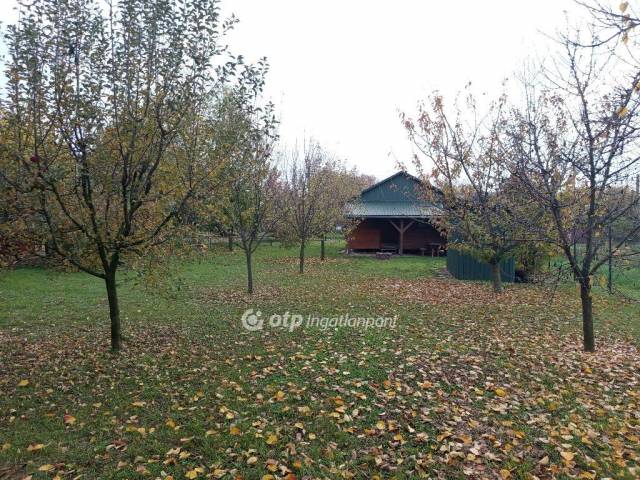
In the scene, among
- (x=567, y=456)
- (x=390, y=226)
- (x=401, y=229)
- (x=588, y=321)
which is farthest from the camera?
(x=390, y=226)

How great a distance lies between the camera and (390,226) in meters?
25.4

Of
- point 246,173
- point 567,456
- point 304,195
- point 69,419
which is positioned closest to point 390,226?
point 304,195

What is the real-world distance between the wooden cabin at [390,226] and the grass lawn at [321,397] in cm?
1551

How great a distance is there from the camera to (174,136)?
5.24 meters

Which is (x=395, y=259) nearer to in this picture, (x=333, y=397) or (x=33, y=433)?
(x=333, y=397)

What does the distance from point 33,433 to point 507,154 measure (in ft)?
25.1

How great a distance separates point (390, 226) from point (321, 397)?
21778 mm

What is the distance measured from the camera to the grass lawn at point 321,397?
3.15m

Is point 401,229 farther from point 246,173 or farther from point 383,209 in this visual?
point 246,173

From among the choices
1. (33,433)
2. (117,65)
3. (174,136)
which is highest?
(117,65)

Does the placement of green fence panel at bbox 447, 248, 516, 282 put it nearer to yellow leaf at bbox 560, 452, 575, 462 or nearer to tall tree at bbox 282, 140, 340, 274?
tall tree at bbox 282, 140, 340, 274

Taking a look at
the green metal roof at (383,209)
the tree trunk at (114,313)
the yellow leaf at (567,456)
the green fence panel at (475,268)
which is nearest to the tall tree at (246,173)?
the tree trunk at (114,313)

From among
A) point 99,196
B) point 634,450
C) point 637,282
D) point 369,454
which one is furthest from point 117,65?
point 637,282

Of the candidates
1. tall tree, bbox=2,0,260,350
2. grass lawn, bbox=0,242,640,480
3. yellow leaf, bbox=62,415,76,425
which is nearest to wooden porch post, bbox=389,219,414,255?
grass lawn, bbox=0,242,640,480
